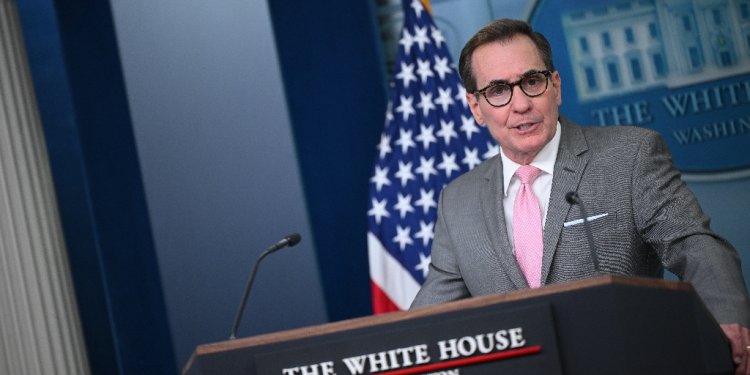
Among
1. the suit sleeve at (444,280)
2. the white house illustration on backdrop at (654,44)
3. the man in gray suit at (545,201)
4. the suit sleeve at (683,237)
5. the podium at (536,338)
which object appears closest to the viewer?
the podium at (536,338)

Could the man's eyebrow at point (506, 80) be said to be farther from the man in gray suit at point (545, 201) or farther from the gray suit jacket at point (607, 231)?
the gray suit jacket at point (607, 231)

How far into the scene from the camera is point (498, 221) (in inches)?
120

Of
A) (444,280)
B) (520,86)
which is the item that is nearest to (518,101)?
(520,86)

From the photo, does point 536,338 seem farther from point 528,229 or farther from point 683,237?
point 528,229

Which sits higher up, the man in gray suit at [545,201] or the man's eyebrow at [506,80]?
the man's eyebrow at [506,80]

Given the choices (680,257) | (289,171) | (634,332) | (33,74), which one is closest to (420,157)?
(289,171)

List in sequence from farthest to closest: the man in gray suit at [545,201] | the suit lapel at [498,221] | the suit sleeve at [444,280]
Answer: the suit sleeve at [444,280], the suit lapel at [498,221], the man in gray suit at [545,201]

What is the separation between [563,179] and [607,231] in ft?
0.68

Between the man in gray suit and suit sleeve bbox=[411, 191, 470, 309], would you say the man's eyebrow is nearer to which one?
the man in gray suit

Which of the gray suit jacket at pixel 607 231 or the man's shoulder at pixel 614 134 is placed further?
the man's shoulder at pixel 614 134

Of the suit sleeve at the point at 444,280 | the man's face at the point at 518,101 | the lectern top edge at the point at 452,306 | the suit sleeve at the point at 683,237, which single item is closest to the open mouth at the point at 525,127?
the man's face at the point at 518,101

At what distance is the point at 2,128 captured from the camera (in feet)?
14.3

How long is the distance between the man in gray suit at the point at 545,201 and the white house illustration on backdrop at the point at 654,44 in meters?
1.79

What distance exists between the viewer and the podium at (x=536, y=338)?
2123mm
